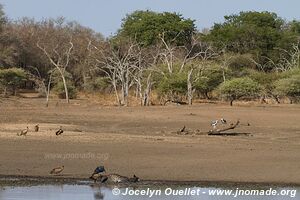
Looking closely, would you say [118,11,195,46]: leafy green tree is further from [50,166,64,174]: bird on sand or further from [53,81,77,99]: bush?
[50,166,64,174]: bird on sand

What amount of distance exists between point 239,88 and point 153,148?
31.4m

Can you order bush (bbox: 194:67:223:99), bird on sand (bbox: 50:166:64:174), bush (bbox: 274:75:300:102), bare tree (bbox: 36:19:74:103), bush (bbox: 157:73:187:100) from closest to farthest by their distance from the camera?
bird on sand (bbox: 50:166:64:174) → bush (bbox: 157:73:187:100) → bush (bbox: 274:75:300:102) → bush (bbox: 194:67:223:99) → bare tree (bbox: 36:19:74:103)

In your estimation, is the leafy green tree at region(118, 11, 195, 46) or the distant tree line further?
the leafy green tree at region(118, 11, 195, 46)

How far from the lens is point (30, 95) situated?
55312 millimetres

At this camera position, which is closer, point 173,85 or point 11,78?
point 173,85

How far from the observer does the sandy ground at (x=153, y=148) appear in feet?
53.0

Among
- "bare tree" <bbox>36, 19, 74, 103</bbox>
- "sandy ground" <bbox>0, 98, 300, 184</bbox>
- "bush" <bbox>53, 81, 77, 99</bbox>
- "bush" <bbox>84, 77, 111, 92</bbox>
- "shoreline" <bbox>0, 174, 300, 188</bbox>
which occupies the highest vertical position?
"bare tree" <bbox>36, 19, 74, 103</bbox>

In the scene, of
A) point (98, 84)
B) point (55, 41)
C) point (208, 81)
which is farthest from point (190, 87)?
point (55, 41)

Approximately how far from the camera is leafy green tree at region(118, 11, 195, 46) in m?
73.9

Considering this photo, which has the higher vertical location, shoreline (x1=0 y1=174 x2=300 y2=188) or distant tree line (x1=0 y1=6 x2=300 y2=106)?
distant tree line (x1=0 y1=6 x2=300 y2=106)

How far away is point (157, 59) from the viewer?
5972 cm

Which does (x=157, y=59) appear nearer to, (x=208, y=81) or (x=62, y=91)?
(x=208, y=81)

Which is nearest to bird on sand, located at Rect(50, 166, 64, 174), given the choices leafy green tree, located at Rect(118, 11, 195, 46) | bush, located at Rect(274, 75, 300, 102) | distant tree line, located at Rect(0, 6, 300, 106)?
Result: distant tree line, located at Rect(0, 6, 300, 106)

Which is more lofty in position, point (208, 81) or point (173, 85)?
point (208, 81)
